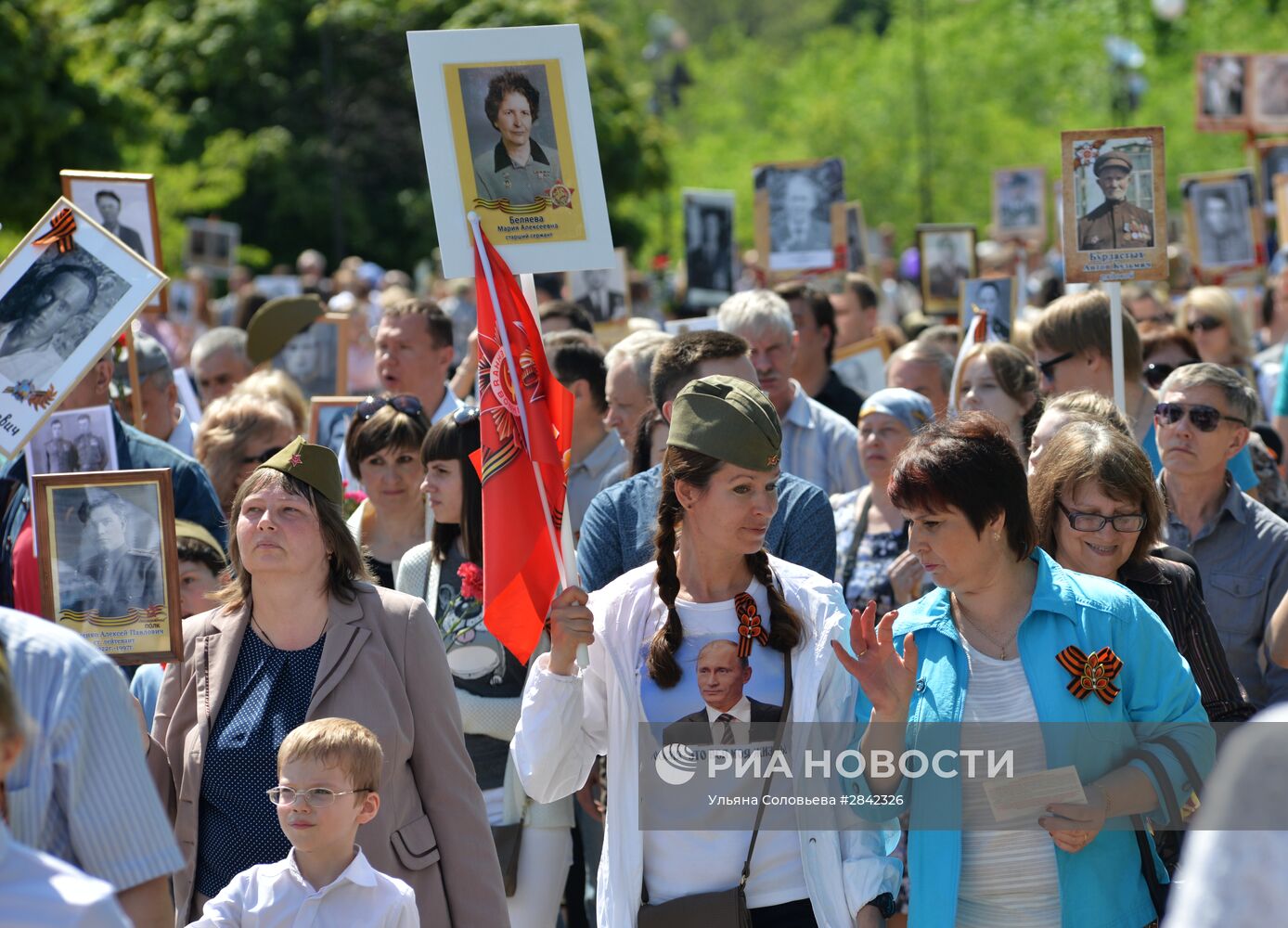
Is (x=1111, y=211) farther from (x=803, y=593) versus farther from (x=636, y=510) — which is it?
(x=803, y=593)

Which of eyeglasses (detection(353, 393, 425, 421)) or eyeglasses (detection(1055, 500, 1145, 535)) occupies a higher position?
eyeglasses (detection(353, 393, 425, 421))

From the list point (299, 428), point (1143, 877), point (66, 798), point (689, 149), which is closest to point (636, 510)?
point (1143, 877)

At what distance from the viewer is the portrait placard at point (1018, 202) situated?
49.3 ft

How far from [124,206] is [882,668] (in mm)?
4542

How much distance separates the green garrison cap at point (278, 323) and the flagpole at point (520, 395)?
5236 millimetres

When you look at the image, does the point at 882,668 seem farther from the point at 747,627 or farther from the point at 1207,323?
the point at 1207,323

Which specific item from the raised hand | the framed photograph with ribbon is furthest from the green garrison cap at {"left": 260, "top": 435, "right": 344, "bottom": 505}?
the raised hand

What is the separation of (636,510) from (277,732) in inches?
52.6

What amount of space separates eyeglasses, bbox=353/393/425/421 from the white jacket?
2.17 meters

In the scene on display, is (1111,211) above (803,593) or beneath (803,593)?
above

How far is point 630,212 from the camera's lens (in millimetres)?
42656

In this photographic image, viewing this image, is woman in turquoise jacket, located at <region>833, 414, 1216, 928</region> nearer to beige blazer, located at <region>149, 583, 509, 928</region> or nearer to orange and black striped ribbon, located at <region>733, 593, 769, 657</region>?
orange and black striped ribbon, located at <region>733, 593, 769, 657</region>

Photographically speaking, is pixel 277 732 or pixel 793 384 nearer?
pixel 277 732

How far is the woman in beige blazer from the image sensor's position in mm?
4102
